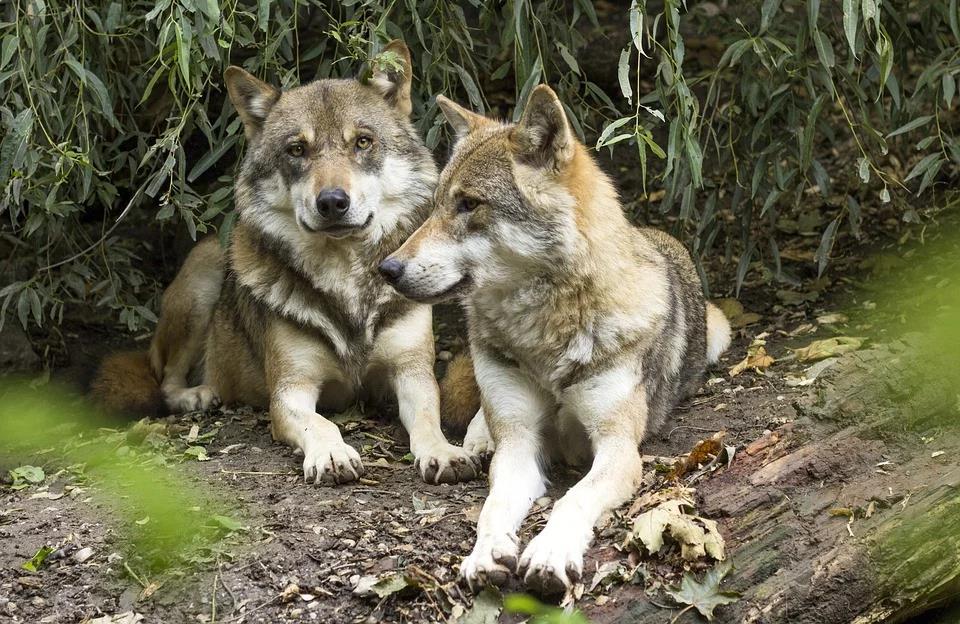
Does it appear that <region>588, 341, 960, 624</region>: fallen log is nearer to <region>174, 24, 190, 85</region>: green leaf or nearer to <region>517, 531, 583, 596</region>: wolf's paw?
<region>517, 531, 583, 596</region>: wolf's paw

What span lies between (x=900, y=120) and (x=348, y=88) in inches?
134

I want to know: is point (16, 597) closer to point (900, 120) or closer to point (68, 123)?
point (68, 123)

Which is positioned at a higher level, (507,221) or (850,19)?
(850,19)

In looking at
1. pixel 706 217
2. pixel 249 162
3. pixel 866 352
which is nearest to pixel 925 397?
pixel 866 352

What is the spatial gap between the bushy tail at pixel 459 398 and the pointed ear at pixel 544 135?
1.61 m

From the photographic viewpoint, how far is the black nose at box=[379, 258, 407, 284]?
4.34 meters

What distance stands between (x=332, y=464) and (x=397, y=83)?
6.63ft

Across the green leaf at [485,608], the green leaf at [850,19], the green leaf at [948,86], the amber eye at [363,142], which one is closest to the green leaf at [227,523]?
the green leaf at [485,608]

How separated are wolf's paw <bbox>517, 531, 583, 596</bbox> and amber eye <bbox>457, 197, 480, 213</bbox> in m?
1.35

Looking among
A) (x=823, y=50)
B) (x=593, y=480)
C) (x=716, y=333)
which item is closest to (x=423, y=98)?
(x=716, y=333)

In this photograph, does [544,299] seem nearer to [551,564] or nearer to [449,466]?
[449,466]

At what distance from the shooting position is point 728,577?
3.79m

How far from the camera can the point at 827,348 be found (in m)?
5.66

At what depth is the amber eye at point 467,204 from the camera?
4.47 m
